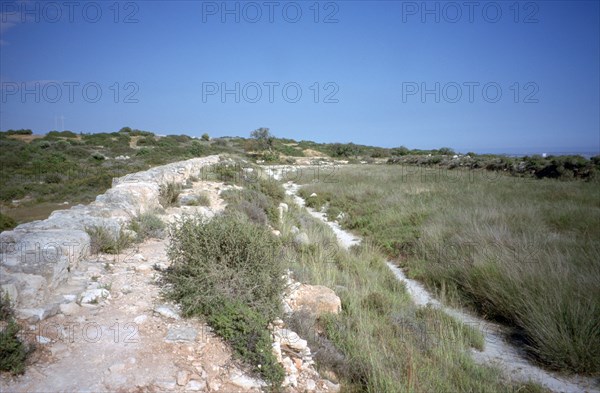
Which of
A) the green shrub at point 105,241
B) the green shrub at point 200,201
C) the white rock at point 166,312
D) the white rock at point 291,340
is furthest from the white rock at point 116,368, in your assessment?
the green shrub at point 200,201

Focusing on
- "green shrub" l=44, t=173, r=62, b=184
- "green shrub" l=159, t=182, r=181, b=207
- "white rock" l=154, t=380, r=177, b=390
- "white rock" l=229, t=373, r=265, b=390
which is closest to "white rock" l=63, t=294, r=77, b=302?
"white rock" l=154, t=380, r=177, b=390

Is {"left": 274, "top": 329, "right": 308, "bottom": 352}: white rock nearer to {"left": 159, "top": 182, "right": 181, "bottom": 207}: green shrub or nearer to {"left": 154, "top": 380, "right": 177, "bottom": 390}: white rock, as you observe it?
{"left": 154, "top": 380, "right": 177, "bottom": 390}: white rock

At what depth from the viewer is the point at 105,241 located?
15.1 ft

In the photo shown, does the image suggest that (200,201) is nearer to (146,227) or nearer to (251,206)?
(251,206)

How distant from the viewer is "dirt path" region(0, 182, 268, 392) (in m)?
2.35

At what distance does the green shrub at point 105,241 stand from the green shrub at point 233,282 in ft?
3.76

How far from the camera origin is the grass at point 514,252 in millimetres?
3904

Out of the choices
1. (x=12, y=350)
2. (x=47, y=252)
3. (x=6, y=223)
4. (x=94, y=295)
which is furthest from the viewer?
(x=6, y=223)

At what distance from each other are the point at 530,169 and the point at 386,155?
1258 inches

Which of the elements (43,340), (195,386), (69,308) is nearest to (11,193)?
(69,308)

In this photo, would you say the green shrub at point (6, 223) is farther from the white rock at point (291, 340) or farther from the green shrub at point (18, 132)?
the green shrub at point (18, 132)

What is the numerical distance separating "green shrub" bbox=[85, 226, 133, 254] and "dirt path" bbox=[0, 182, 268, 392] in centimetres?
91

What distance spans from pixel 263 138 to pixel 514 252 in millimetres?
36378

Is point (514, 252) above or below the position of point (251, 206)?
below
